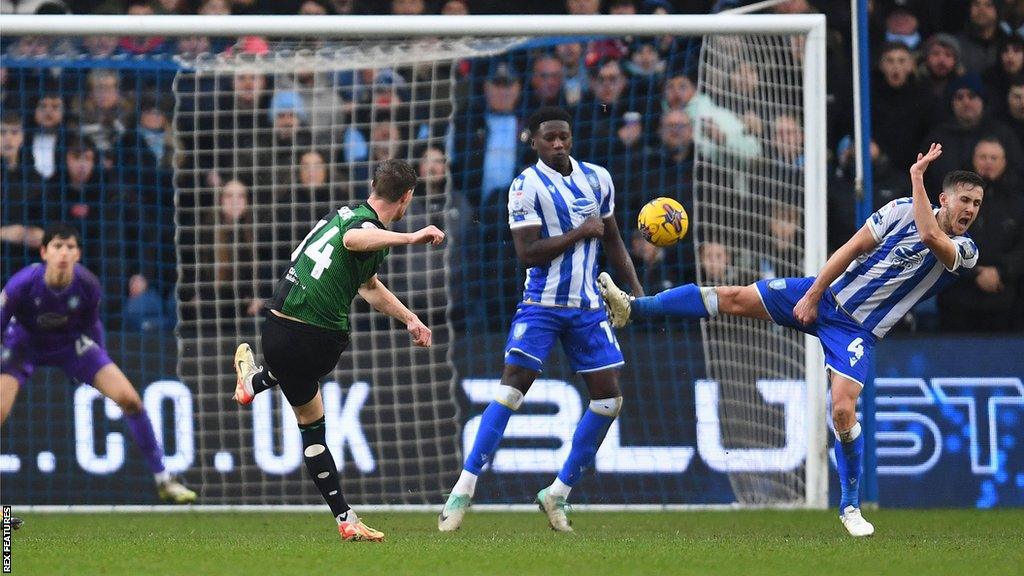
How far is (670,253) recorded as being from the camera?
11.9m

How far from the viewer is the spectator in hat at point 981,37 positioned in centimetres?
1291

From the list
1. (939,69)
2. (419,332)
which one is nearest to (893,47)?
(939,69)

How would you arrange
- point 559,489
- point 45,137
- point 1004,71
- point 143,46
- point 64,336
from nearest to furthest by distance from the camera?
point 559,489, point 64,336, point 45,137, point 143,46, point 1004,71

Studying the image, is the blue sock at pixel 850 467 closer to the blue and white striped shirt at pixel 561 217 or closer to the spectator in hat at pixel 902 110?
the blue and white striped shirt at pixel 561 217

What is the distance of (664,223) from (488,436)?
1585mm

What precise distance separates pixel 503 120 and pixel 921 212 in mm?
4213

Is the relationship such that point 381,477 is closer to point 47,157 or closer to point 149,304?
point 149,304

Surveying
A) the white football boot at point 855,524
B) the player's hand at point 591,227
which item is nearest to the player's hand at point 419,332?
the player's hand at point 591,227

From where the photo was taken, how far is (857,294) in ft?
29.2

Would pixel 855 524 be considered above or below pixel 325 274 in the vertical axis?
below

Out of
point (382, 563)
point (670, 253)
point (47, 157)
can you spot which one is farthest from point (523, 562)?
point (47, 157)

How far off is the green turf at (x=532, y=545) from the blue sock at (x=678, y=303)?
1291 millimetres

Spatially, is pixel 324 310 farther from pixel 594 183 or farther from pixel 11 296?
pixel 11 296

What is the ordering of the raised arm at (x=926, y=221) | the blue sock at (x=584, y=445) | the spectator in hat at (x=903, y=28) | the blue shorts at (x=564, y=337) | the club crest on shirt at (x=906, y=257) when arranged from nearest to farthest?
the raised arm at (x=926, y=221) < the club crest on shirt at (x=906, y=257) < the blue shorts at (x=564, y=337) < the blue sock at (x=584, y=445) < the spectator in hat at (x=903, y=28)
